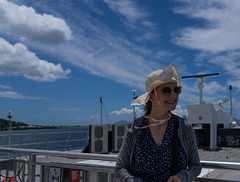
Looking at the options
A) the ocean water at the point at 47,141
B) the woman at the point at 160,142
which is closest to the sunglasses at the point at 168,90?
the woman at the point at 160,142

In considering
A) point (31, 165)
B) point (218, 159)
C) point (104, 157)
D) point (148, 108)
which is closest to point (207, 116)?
point (218, 159)

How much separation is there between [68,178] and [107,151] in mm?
11426

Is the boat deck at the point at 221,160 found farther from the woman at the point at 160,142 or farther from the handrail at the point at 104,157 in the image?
the woman at the point at 160,142

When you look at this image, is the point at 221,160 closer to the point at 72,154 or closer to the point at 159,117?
the point at 72,154

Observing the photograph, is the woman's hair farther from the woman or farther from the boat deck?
the boat deck

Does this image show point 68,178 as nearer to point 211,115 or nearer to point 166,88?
point 166,88

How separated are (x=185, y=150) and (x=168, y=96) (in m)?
0.39

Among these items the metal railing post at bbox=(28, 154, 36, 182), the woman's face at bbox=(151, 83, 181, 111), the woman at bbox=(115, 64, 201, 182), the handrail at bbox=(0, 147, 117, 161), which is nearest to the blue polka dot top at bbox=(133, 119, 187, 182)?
the woman at bbox=(115, 64, 201, 182)

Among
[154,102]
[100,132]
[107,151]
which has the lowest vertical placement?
[107,151]

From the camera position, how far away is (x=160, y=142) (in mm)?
1797

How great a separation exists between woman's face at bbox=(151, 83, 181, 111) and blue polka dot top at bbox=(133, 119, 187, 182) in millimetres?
173

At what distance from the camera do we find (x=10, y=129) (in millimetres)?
12008

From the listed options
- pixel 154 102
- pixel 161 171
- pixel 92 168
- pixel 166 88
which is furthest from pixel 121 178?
pixel 92 168

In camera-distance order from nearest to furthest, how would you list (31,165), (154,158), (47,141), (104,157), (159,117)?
1. (154,158)
2. (159,117)
3. (104,157)
4. (31,165)
5. (47,141)
